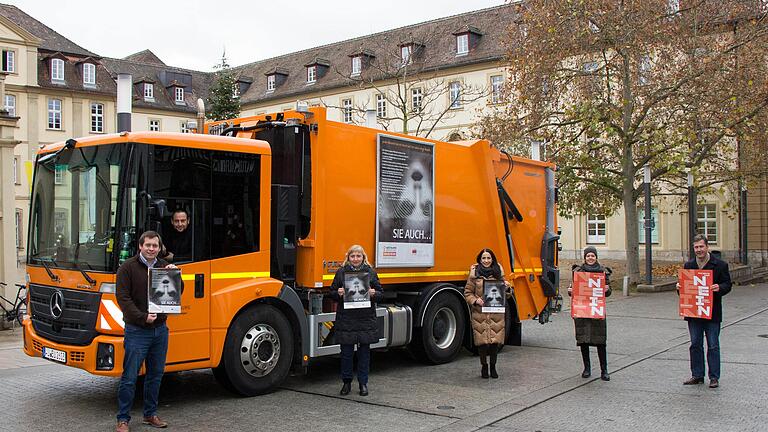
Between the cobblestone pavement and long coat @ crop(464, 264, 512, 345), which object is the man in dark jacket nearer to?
the cobblestone pavement

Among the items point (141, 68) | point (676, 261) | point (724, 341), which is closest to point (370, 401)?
point (724, 341)

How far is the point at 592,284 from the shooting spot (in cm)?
935

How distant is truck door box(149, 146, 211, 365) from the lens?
7551 mm

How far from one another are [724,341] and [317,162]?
8.01 meters

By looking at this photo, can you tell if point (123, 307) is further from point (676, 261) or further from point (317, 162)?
point (676, 261)

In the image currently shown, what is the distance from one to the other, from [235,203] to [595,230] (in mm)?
37432

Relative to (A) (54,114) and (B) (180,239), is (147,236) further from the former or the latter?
(A) (54,114)

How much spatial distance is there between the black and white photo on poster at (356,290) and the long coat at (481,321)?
1686 millimetres

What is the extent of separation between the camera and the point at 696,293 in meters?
8.80

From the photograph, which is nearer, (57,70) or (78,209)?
(78,209)

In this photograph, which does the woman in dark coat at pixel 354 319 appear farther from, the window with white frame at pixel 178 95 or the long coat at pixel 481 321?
the window with white frame at pixel 178 95

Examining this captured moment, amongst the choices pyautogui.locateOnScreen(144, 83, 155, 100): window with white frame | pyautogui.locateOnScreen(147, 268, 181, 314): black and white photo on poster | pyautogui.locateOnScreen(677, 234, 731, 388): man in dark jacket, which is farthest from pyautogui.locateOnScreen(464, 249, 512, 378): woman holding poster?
pyautogui.locateOnScreen(144, 83, 155, 100): window with white frame

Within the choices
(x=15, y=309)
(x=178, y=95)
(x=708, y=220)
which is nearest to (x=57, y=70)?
(x=178, y=95)

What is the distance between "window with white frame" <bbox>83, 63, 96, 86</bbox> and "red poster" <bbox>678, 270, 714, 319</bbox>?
5082 centimetres
